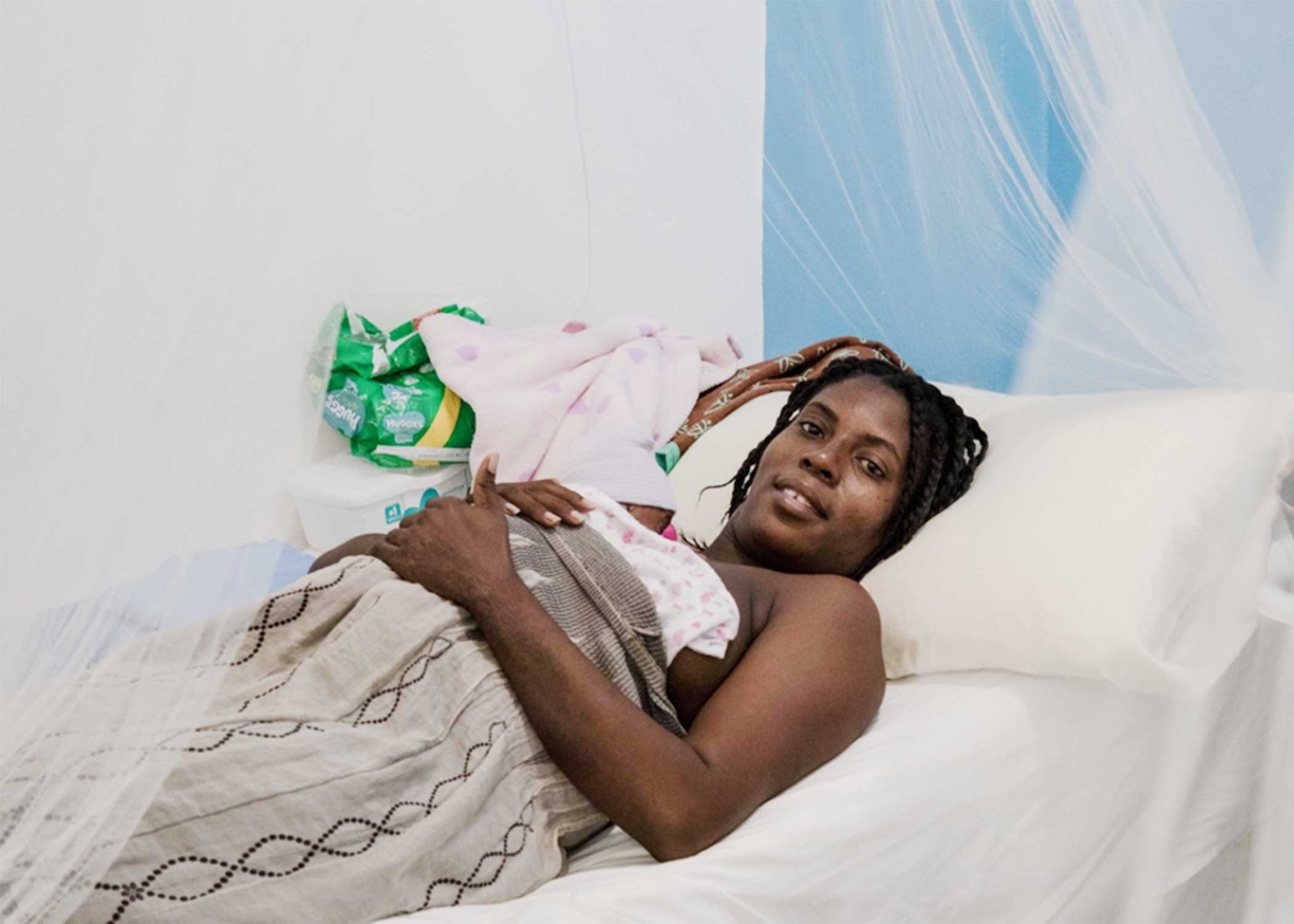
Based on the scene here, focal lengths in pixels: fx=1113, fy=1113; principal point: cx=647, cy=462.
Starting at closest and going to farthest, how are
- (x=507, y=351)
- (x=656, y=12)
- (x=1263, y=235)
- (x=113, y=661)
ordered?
(x=113, y=661) → (x=1263, y=235) → (x=656, y=12) → (x=507, y=351)

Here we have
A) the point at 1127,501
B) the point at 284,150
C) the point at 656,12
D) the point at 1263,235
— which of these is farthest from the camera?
the point at 656,12

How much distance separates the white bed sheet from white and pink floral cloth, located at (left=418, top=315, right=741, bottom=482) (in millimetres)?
922

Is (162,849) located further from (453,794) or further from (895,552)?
(895,552)

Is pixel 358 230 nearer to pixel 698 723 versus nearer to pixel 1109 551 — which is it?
pixel 698 723

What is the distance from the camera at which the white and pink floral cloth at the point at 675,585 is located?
1209 millimetres

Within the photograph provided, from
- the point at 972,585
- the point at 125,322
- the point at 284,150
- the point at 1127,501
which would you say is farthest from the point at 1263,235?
the point at 125,322

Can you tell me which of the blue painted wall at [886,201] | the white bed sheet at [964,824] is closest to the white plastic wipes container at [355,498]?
the blue painted wall at [886,201]

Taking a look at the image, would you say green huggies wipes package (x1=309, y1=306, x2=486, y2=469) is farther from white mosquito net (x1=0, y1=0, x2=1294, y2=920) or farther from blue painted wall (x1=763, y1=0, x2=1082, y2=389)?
blue painted wall (x1=763, y1=0, x2=1082, y2=389)

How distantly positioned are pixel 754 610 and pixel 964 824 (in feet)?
1.04

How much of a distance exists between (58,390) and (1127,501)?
1112 millimetres

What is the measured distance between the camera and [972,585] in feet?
4.43

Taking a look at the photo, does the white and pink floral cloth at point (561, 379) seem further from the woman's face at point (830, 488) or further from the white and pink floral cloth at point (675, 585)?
the white and pink floral cloth at point (675, 585)

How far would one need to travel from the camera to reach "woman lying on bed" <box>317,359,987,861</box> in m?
1.04

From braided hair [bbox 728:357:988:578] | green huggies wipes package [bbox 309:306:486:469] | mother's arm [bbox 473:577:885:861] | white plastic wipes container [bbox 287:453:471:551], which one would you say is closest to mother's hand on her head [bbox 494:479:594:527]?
mother's arm [bbox 473:577:885:861]
